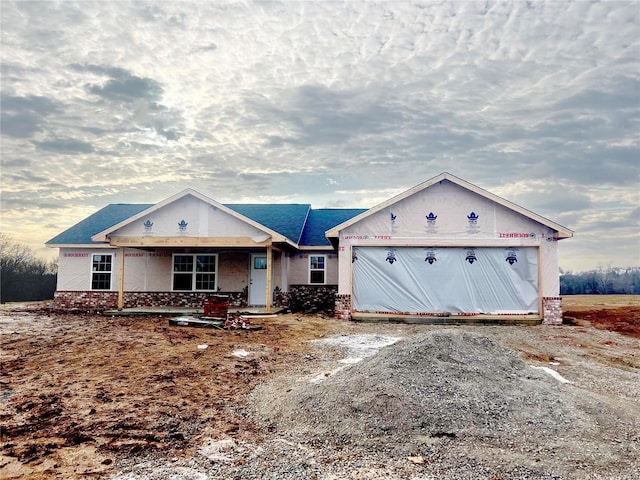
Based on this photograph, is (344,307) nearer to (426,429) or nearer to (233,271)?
(233,271)

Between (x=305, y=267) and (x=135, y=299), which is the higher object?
(x=305, y=267)

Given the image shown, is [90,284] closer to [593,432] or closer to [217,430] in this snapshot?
[217,430]

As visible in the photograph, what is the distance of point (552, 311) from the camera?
15.7 m

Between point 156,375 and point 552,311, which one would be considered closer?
point 156,375

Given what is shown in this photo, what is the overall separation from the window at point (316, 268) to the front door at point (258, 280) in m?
2.57

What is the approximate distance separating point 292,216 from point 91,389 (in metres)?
16.1

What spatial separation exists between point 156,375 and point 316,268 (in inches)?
502

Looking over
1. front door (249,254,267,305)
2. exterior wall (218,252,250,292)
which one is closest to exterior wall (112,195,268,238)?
exterior wall (218,252,250,292)

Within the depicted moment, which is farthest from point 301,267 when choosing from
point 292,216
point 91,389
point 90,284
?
point 91,389

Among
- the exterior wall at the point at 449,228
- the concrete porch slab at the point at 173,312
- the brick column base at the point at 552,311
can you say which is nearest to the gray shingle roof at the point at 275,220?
the concrete porch slab at the point at 173,312

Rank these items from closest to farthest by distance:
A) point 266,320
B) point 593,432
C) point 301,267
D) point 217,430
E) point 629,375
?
1. point 593,432
2. point 217,430
3. point 629,375
4. point 266,320
5. point 301,267

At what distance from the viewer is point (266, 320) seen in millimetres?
15617

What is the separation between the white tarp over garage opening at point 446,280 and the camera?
627 inches

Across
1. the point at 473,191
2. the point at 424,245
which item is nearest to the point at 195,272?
the point at 424,245
